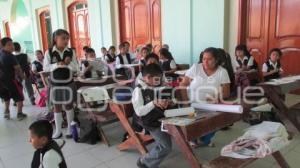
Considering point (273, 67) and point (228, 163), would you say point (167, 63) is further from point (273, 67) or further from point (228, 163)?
point (228, 163)

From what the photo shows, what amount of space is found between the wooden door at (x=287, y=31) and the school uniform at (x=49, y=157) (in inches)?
164

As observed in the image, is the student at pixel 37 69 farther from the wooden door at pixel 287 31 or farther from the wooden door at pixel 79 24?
the wooden door at pixel 287 31

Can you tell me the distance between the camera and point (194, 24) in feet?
17.6

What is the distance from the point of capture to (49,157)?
5.41ft

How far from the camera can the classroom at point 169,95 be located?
199cm

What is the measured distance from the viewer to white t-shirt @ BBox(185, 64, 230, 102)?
244 centimetres

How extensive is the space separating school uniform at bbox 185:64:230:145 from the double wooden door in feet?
8.76

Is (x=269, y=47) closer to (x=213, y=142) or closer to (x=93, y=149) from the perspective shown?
(x=213, y=142)

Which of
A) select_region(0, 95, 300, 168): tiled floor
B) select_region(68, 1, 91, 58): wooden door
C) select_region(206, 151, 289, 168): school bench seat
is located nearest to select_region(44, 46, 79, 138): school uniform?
select_region(0, 95, 300, 168): tiled floor

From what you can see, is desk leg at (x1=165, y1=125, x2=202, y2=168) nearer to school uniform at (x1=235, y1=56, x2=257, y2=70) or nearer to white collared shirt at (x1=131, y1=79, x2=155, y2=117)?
white collared shirt at (x1=131, y1=79, x2=155, y2=117)

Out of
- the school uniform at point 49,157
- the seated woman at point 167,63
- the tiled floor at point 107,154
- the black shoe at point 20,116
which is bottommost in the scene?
the tiled floor at point 107,154

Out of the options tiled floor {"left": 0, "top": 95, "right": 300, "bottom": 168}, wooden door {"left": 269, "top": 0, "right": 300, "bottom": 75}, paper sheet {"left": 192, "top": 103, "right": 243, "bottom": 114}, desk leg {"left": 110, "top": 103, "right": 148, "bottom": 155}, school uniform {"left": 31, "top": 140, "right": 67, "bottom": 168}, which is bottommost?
tiled floor {"left": 0, "top": 95, "right": 300, "bottom": 168}

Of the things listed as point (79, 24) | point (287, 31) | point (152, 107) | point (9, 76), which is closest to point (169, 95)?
point (152, 107)

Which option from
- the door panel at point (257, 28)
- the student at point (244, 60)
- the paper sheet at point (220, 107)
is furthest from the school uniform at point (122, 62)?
the paper sheet at point (220, 107)
